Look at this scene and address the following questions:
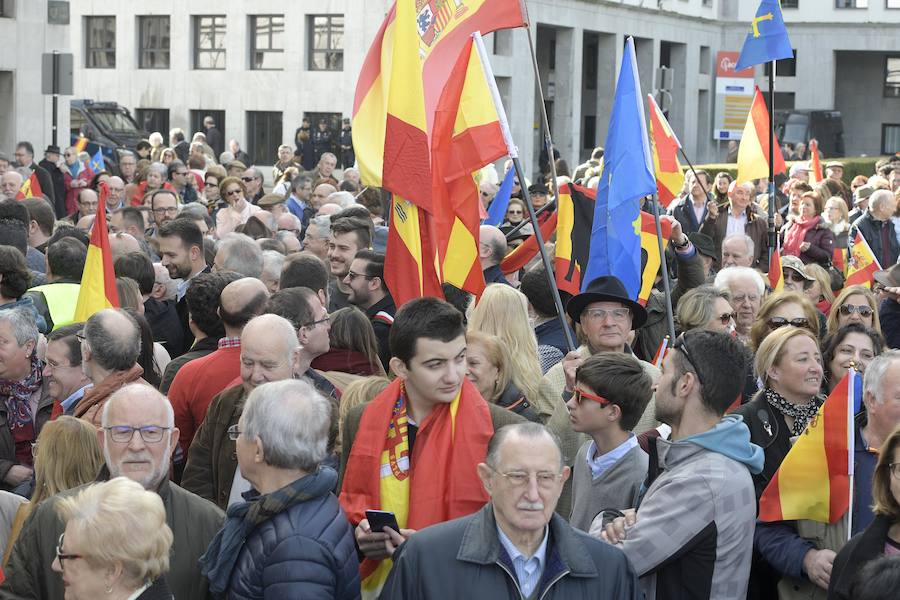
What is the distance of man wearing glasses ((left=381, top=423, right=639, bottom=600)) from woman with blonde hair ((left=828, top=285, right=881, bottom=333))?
439 cm

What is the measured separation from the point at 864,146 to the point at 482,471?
201 ft

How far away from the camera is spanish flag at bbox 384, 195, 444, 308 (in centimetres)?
667

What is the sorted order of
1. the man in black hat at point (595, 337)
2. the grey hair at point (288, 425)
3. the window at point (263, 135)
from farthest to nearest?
the window at point (263, 135), the man in black hat at point (595, 337), the grey hair at point (288, 425)

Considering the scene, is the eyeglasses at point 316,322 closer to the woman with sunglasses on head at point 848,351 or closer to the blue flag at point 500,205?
the woman with sunglasses on head at point 848,351

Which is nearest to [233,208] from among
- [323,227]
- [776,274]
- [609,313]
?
[323,227]

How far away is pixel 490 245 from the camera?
31.1 ft

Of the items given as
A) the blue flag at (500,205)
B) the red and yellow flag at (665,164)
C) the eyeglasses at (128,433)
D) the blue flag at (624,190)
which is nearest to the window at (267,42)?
the blue flag at (500,205)

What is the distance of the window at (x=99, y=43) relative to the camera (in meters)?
43.2

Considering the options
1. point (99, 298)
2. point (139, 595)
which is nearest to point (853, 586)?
point (139, 595)

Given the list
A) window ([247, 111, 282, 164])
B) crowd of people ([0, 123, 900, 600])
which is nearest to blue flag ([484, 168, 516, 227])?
crowd of people ([0, 123, 900, 600])

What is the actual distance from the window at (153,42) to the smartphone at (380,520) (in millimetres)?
39565

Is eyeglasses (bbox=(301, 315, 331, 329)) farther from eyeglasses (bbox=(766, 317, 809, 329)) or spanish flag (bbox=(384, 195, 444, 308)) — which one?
eyeglasses (bbox=(766, 317, 809, 329))

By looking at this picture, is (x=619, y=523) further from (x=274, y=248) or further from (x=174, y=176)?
(x=174, y=176)

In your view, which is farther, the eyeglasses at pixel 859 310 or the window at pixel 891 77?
the window at pixel 891 77
